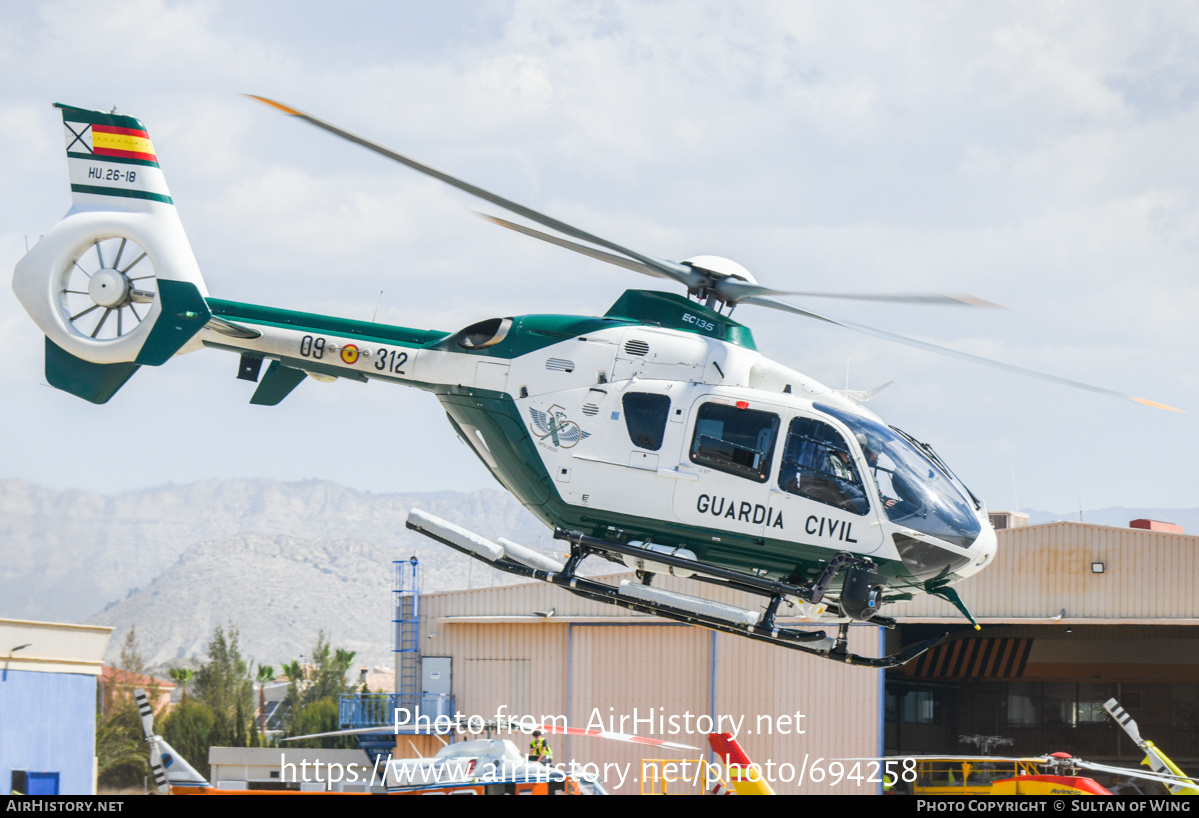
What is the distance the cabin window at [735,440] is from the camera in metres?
12.2

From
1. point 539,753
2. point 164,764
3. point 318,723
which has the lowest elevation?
point 318,723

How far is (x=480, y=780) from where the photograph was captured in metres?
19.3

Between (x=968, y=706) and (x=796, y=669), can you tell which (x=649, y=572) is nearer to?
(x=796, y=669)

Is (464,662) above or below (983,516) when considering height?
below

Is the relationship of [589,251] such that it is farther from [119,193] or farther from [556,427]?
[119,193]

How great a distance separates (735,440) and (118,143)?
29.5 ft

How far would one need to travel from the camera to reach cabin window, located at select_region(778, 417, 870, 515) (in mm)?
12125

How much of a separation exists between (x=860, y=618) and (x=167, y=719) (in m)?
54.2

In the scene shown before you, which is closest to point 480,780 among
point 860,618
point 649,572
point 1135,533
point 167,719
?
point 649,572

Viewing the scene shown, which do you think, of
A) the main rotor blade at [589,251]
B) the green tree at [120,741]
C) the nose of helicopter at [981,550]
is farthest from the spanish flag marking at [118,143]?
the green tree at [120,741]

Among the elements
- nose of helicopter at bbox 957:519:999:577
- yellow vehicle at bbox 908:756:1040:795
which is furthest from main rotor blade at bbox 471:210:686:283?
yellow vehicle at bbox 908:756:1040:795

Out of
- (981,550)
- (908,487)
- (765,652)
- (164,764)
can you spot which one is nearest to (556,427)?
(908,487)

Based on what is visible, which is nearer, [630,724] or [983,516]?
[983,516]

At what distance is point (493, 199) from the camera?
11.7 meters
